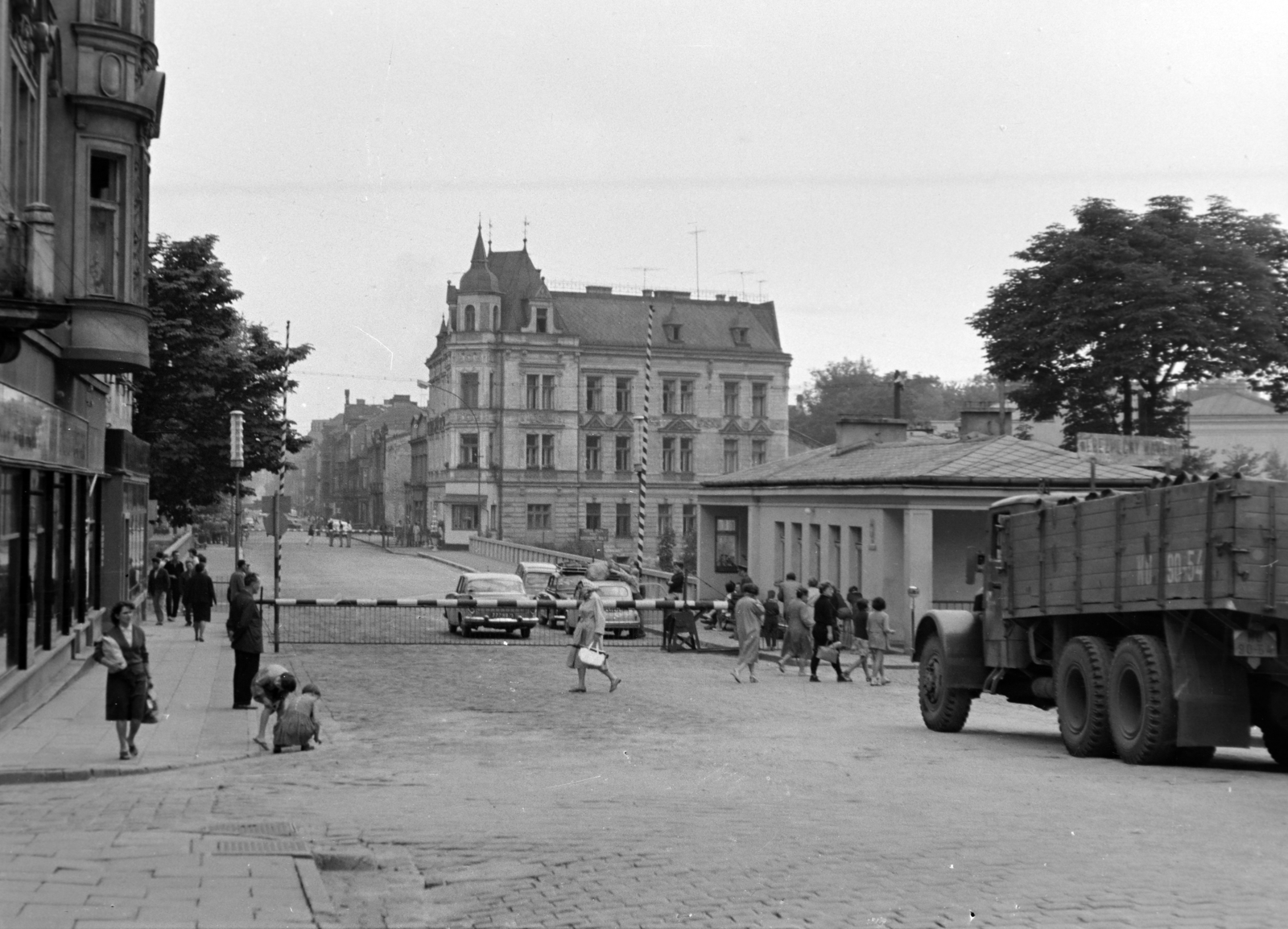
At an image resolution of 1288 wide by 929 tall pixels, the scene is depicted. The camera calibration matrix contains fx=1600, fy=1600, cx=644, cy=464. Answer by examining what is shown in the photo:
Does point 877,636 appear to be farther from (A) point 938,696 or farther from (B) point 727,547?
(B) point 727,547

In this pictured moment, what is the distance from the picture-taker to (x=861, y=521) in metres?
39.6

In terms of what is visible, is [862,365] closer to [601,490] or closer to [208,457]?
[601,490]

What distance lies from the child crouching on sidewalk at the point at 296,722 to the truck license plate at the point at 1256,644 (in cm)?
923

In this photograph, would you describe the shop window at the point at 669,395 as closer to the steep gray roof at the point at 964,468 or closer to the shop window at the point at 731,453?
the shop window at the point at 731,453

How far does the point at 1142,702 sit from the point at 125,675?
32.3ft

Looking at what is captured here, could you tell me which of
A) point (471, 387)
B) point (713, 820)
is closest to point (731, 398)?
point (471, 387)

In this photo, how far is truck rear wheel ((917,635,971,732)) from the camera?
1956cm

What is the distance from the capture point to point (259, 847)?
34.4 ft

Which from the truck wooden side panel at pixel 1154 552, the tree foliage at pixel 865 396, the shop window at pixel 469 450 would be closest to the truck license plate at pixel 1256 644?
the truck wooden side panel at pixel 1154 552

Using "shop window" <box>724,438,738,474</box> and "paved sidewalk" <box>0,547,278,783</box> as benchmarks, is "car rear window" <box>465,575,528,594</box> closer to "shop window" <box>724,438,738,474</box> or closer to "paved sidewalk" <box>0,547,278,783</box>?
"paved sidewalk" <box>0,547,278,783</box>

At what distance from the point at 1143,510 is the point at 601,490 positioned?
267ft

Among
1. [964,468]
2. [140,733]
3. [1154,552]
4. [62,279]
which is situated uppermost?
[62,279]

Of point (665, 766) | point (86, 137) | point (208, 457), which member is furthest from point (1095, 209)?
point (665, 766)

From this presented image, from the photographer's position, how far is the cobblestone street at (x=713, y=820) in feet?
29.0
